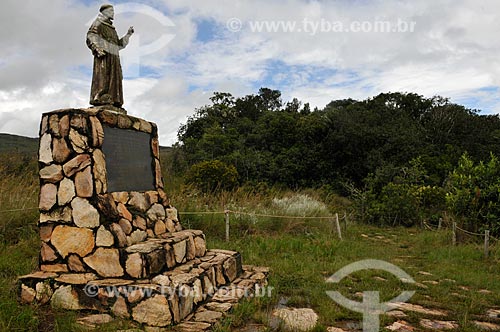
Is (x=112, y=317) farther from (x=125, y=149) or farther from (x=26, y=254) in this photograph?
(x=26, y=254)

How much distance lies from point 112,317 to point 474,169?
29.5ft

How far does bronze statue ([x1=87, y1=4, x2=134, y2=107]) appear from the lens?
4.88 metres

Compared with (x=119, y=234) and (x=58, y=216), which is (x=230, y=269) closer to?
(x=119, y=234)

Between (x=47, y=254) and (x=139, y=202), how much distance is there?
3.71ft

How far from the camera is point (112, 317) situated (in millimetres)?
3738

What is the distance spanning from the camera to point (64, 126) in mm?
4301

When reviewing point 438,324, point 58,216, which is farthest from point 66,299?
point 438,324

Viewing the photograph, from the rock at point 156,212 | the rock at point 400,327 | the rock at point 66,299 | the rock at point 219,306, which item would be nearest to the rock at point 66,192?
the rock at point 66,299

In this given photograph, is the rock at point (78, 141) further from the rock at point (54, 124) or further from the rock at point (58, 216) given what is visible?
the rock at point (58, 216)

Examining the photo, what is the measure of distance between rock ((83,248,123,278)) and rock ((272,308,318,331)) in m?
1.65

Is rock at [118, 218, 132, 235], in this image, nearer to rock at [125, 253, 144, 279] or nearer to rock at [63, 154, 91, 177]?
rock at [125, 253, 144, 279]

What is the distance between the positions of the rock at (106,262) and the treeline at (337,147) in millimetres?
12196

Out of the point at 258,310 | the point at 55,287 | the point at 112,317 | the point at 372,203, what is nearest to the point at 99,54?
the point at 55,287

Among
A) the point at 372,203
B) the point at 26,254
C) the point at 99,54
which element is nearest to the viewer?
the point at 99,54
